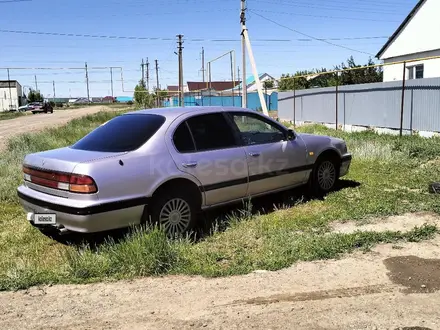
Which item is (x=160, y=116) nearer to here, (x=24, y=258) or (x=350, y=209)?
(x=24, y=258)

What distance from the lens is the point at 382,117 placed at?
55.6 ft

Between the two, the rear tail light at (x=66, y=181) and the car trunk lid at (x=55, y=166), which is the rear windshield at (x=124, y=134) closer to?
the car trunk lid at (x=55, y=166)

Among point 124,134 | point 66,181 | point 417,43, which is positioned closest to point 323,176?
point 124,134

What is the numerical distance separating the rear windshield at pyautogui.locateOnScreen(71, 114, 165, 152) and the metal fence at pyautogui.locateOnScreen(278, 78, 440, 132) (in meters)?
11.2

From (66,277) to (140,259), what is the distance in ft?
2.30

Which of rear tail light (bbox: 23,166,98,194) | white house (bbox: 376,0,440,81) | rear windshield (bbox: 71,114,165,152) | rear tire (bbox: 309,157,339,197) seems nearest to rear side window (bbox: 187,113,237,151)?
rear windshield (bbox: 71,114,165,152)

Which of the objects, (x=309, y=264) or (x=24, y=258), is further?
(x=24, y=258)

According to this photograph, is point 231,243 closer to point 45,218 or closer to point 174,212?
point 174,212

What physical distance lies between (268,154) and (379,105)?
1237 cm

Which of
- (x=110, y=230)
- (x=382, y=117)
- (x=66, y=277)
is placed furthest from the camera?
(x=382, y=117)

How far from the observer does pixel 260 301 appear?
3.65 m

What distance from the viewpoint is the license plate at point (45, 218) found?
15.5 ft

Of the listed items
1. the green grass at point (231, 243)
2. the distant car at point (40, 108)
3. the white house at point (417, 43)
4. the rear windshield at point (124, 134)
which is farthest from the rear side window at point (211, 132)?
the distant car at point (40, 108)

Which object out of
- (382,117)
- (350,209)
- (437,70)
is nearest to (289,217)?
(350,209)
